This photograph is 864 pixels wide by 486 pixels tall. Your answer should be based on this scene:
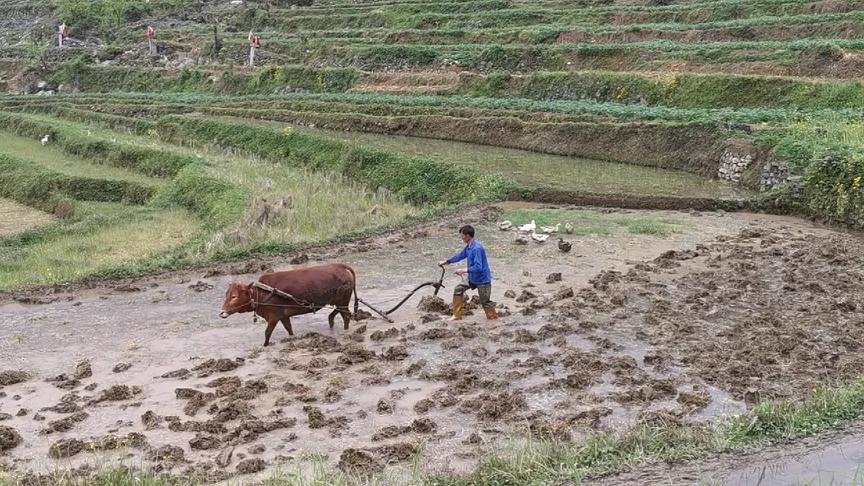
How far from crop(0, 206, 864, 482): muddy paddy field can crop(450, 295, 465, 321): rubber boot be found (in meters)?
0.13

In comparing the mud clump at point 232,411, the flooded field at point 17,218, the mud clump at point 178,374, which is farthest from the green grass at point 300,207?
the mud clump at point 232,411

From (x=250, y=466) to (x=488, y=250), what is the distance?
8.32 meters

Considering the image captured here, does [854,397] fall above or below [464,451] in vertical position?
above

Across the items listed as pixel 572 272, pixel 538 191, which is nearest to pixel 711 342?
pixel 572 272

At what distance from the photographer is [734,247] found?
1439 centimetres

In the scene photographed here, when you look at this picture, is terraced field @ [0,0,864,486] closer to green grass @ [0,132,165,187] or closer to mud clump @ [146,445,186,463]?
mud clump @ [146,445,186,463]

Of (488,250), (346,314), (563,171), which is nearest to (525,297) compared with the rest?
(346,314)

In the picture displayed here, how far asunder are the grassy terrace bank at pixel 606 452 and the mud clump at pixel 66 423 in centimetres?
122

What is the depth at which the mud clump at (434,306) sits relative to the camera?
11.4 metres

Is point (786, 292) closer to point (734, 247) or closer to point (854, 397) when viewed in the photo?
point (734, 247)

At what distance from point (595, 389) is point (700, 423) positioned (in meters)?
1.36

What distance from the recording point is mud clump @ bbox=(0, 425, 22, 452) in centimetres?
752

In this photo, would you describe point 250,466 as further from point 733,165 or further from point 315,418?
point 733,165

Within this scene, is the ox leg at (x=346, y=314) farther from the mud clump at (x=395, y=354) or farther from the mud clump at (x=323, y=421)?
the mud clump at (x=323, y=421)
